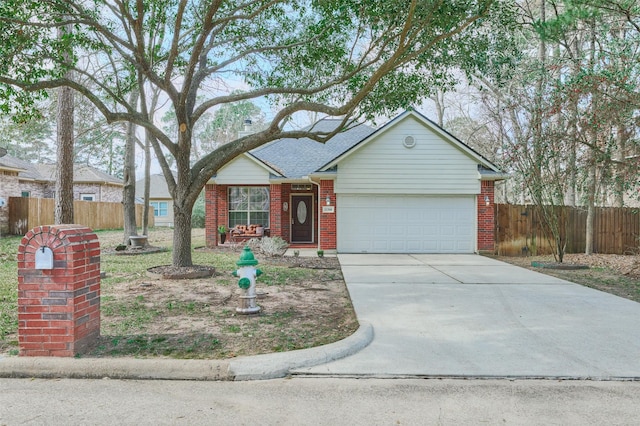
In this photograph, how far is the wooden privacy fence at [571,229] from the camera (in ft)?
49.3

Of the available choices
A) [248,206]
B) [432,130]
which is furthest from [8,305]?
[432,130]

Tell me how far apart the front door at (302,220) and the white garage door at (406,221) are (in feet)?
10.5

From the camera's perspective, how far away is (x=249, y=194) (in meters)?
17.7

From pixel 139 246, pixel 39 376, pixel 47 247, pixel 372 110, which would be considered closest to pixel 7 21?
pixel 47 247

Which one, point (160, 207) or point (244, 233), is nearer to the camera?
point (244, 233)

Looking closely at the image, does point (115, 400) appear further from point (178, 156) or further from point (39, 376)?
point (178, 156)

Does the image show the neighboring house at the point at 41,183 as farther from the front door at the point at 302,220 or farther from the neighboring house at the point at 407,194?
the neighboring house at the point at 407,194

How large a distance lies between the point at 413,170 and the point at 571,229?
6.14 metres

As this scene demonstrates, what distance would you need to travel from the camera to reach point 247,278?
18.9ft

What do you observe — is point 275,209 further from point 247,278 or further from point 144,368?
point 144,368

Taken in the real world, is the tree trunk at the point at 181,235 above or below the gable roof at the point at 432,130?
below

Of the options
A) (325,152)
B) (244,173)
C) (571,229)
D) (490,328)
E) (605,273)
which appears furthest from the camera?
(325,152)

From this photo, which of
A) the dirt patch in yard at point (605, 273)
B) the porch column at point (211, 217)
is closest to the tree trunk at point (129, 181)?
the porch column at point (211, 217)

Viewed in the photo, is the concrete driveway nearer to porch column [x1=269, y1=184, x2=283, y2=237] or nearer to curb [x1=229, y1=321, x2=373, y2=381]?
curb [x1=229, y1=321, x2=373, y2=381]
